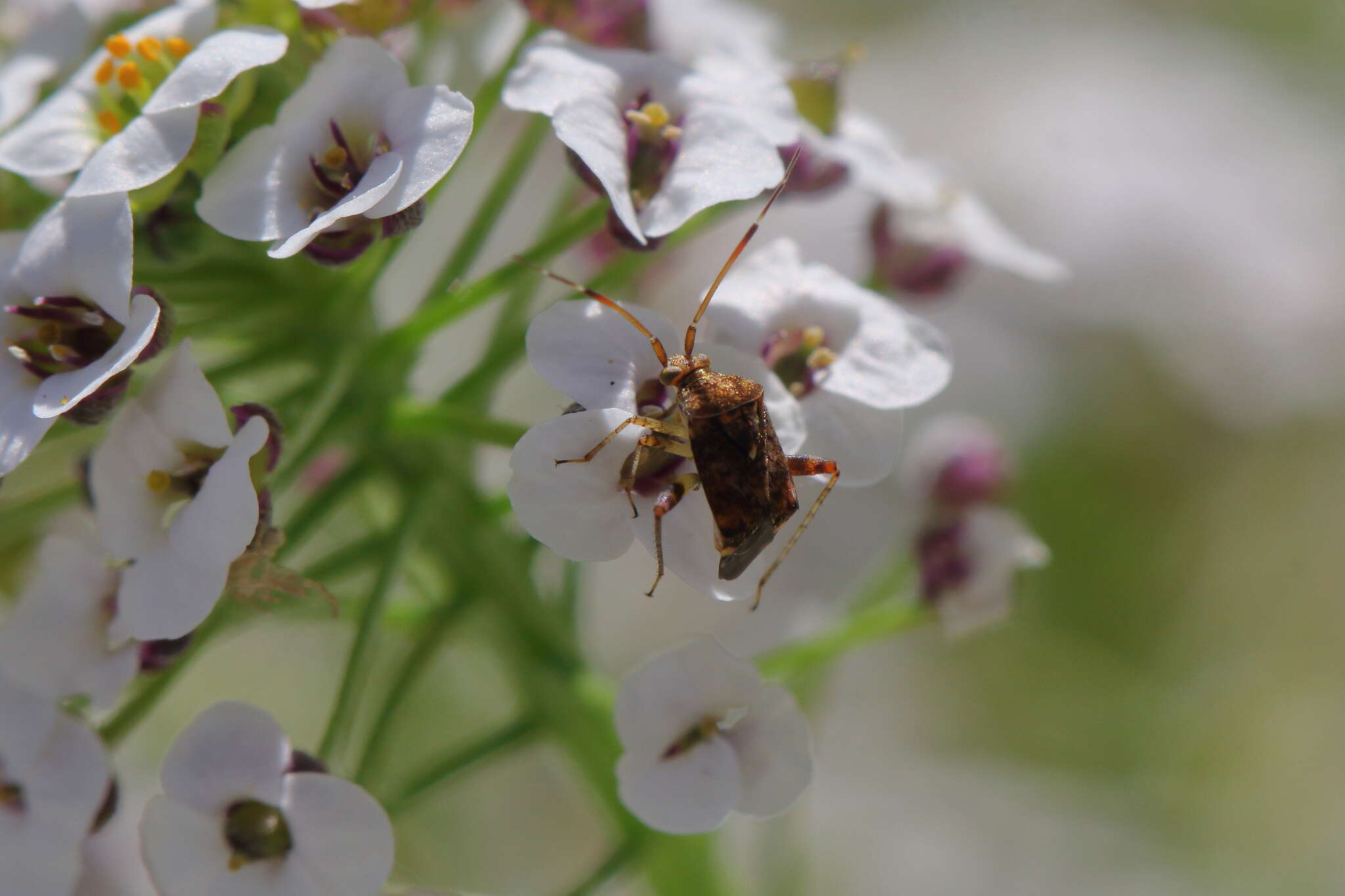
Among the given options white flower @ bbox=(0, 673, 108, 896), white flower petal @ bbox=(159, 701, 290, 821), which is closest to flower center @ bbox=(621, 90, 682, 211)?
white flower petal @ bbox=(159, 701, 290, 821)

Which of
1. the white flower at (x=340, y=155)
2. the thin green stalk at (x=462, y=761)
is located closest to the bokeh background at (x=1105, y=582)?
the thin green stalk at (x=462, y=761)

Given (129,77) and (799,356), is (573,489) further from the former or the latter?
(129,77)

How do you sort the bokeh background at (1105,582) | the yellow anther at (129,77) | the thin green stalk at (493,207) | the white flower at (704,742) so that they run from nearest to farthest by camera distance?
the white flower at (704,742) → the yellow anther at (129,77) → the thin green stalk at (493,207) → the bokeh background at (1105,582)

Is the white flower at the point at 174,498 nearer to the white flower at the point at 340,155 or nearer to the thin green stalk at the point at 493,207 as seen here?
the white flower at the point at 340,155

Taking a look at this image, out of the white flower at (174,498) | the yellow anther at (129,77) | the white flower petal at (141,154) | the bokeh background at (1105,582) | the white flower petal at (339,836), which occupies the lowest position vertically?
the bokeh background at (1105,582)

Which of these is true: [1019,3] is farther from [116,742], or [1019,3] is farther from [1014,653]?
[116,742]

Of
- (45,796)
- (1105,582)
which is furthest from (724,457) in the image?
(1105,582)
